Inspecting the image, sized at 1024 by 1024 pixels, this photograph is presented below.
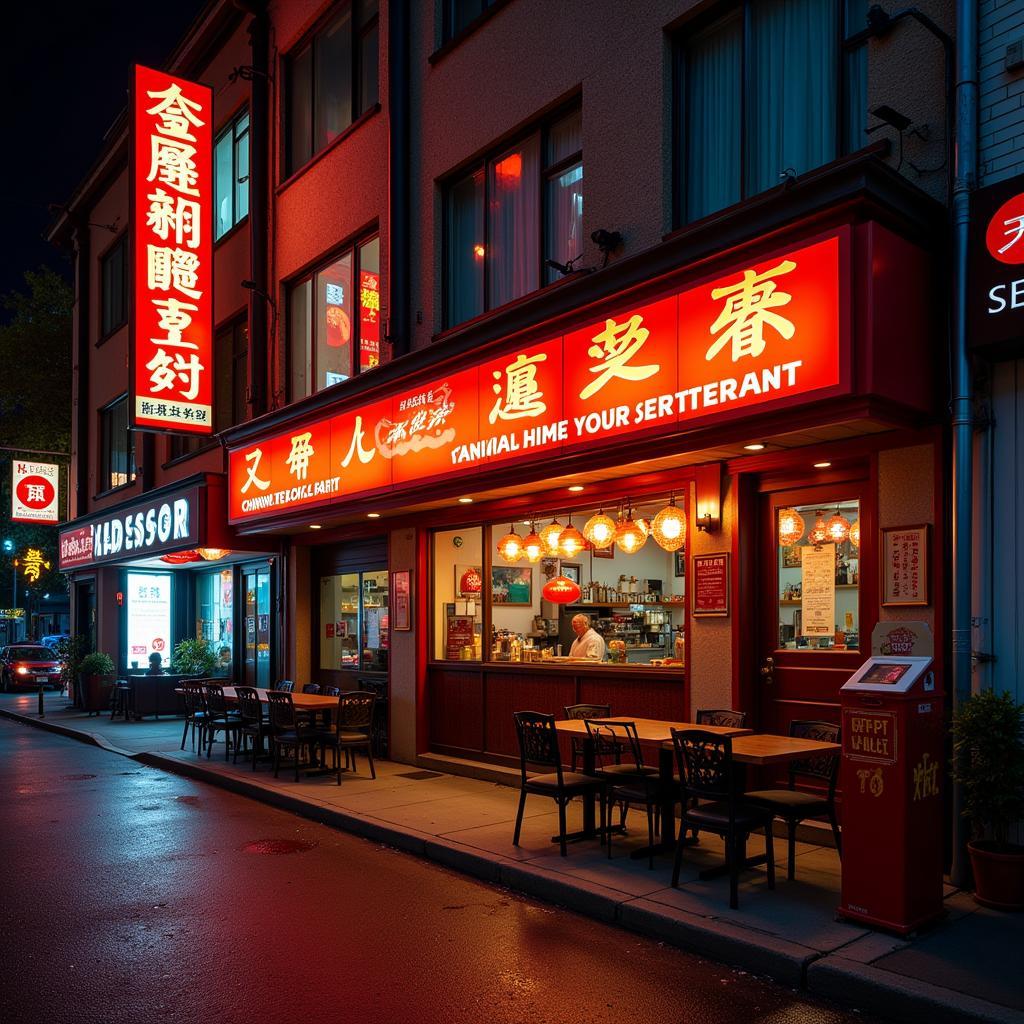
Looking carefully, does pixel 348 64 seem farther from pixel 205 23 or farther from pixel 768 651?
pixel 768 651

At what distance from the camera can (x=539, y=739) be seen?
847cm

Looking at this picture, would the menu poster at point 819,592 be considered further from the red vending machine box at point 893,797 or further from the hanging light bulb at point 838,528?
the red vending machine box at point 893,797

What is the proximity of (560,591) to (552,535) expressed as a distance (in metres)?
1.34

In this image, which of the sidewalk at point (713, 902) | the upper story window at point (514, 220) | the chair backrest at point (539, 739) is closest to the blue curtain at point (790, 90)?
the upper story window at point (514, 220)

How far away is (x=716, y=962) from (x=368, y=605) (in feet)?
31.7

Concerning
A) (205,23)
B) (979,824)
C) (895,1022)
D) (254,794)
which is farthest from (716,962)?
(205,23)

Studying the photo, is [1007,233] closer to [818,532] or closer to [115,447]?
[818,532]

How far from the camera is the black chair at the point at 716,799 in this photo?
677 centimetres

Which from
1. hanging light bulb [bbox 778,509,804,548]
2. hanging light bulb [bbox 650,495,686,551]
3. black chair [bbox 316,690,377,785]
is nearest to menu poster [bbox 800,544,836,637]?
hanging light bulb [bbox 778,509,804,548]

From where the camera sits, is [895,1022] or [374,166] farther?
[374,166]

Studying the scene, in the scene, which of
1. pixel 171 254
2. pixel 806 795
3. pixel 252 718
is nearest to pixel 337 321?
pixel 171 254

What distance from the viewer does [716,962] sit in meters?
5.96

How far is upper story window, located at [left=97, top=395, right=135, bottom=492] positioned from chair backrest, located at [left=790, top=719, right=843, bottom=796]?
731 inches

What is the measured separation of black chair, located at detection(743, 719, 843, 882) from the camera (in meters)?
7.06
